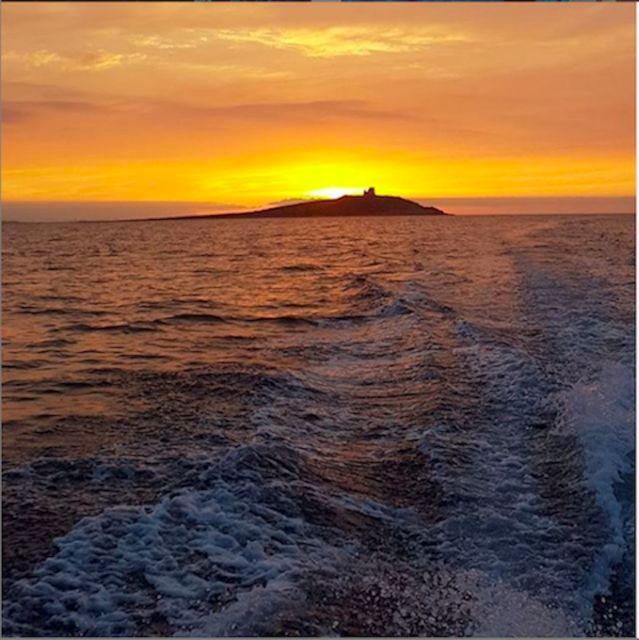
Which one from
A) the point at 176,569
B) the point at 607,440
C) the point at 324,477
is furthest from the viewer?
the point at 607,440

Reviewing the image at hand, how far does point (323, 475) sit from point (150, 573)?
2.32m

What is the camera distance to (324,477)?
7.25 metres

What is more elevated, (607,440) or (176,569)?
(607,440)

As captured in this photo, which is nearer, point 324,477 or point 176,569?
point 176,569

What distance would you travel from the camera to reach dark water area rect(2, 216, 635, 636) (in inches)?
197

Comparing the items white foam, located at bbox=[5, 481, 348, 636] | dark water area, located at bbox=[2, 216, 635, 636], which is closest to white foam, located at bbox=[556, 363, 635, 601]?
dark water area, located at bbox=[2, 216, 635, 636]

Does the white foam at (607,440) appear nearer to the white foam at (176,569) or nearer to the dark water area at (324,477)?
the dark water area at (324,477)

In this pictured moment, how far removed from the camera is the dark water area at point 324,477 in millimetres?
5012

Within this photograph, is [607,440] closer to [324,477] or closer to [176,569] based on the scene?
[324,477]

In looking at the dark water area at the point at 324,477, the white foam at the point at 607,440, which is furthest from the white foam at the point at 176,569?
the white foam at the point at 607,440

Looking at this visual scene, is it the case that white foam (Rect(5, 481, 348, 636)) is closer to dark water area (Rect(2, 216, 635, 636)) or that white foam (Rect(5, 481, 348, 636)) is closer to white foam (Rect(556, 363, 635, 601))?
dark water area (Rect(2, 216, 635, 636))

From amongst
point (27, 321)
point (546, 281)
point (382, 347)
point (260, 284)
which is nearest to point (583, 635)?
point (382, 347)

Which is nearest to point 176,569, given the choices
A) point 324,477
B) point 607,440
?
point 324,477

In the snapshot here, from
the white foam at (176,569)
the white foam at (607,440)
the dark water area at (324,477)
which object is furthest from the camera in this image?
the white foam at (607,440)
